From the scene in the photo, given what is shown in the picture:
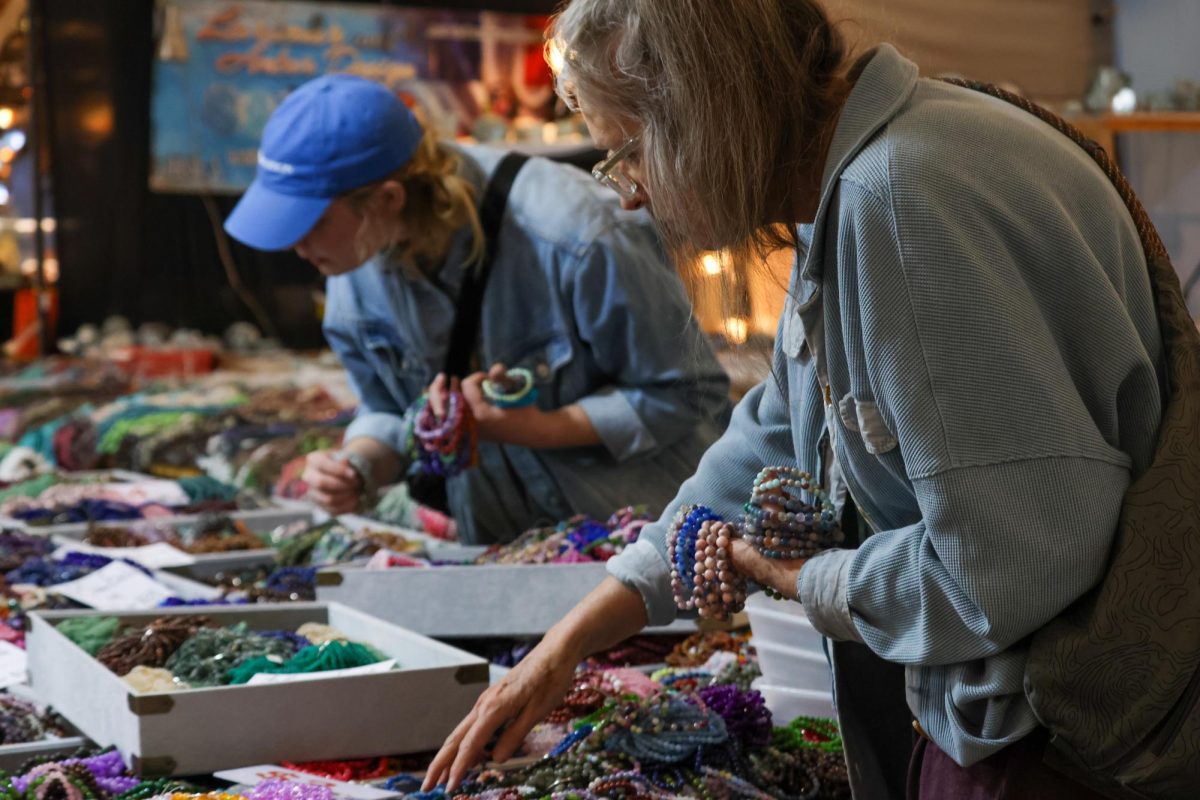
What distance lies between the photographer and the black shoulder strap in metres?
2.30

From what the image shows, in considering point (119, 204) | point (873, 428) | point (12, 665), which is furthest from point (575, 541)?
point (119, 204)

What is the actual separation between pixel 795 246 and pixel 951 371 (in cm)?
21

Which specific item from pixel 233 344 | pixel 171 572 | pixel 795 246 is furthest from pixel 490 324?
pixel 233 344

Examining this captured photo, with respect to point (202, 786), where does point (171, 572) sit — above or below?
below

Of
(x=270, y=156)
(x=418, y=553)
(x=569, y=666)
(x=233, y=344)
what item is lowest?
(x=233, y=344)

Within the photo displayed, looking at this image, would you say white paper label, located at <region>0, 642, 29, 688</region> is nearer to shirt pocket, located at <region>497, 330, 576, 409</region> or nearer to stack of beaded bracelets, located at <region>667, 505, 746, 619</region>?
shirt pocket, located at <region>497, 330, 576, 409</region>

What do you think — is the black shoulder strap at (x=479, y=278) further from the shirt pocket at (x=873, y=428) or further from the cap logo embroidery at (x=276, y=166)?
the shirt pocket at (x=873, y=428)

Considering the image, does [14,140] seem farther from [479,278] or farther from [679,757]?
[679,757]

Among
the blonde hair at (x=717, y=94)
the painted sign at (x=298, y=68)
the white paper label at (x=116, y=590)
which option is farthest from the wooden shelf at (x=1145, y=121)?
the painted sign at (x=298, y=68)

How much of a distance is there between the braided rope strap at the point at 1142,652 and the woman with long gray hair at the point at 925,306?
2 cm

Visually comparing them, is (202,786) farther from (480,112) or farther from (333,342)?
(480,112)

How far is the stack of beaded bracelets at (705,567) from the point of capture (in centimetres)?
120

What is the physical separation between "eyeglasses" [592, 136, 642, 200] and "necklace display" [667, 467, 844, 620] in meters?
0.26

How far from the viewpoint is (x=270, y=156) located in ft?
7.37
